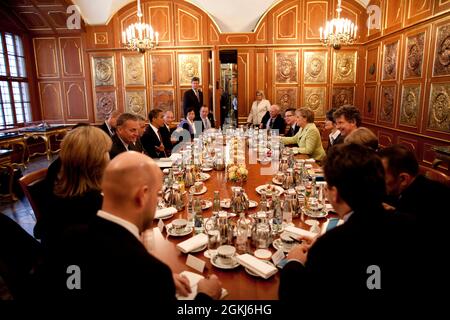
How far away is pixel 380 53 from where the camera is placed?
23.4 ft

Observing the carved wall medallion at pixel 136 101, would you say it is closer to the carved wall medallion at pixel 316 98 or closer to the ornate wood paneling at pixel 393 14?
the carved wall medallion at pixel 316 98

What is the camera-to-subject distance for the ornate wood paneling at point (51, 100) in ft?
29.7

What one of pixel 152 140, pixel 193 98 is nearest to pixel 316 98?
pixel 193 98

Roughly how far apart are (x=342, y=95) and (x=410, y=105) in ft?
8.03

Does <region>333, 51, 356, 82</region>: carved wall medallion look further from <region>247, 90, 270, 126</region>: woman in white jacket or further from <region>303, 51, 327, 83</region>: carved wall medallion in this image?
<region>247, 90, 270, 126</region>: woman in white jacket

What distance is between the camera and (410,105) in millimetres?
6078

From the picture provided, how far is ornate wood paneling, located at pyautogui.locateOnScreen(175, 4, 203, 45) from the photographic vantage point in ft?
27.2

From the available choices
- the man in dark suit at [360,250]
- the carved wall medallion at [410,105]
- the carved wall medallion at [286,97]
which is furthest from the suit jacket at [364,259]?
the carved wall medallion at [286,97]

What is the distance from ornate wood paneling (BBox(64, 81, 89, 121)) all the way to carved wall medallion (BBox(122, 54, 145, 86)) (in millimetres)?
1412

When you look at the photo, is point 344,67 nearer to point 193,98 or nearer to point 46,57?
point 193,98

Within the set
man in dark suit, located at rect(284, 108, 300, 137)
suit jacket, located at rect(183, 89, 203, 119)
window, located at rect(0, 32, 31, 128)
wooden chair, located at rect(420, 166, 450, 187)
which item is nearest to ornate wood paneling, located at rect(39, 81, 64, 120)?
window, located at rect(0, 32, 31, 128)

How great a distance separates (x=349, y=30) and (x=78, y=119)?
773 cm

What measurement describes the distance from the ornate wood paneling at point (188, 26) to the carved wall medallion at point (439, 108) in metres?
5.77
